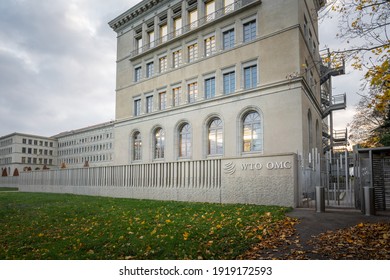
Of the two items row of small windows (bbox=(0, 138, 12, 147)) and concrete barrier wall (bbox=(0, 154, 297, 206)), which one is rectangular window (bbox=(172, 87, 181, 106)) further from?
row of small windows (bbox=(0, 138, 12, 147))

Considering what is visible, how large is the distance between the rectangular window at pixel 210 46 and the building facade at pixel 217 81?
106 millimetres

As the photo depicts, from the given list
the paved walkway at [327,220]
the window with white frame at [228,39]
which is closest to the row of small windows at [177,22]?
the window with white frame at [228,39]

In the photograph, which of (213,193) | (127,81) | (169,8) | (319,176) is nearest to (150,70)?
A: (127,81)

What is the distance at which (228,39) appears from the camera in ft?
86.2

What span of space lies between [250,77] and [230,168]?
37.9ft

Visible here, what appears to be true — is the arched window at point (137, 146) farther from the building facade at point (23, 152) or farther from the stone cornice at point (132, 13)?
the building facade at point (23, 152)

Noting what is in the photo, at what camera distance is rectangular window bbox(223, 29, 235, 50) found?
26000 mm

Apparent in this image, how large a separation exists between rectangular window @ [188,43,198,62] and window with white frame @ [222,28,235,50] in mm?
3262

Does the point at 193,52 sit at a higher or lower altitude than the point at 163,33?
lower

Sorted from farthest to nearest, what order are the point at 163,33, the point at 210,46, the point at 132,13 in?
the point at 132,13 → the point at 163,33 → the point at 210,46

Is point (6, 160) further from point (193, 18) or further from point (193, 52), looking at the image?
point (193, 18)

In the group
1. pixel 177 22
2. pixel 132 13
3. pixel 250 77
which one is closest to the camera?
pixel 250 77

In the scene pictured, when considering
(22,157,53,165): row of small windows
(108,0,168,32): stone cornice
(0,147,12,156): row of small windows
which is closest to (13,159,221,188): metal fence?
(108,0,168,32): stone cornice

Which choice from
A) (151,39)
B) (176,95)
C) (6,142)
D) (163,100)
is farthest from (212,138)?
(6,142)
